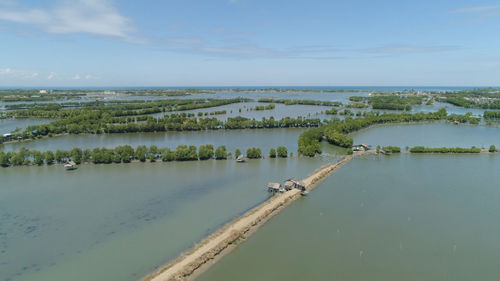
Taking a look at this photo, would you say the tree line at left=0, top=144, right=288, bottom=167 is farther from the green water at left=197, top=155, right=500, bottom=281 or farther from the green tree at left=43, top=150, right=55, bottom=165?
the green water at left=197, top=155, right=500, bottom=281

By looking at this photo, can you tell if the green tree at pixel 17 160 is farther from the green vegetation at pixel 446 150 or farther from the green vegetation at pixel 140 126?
the green vegetation at pixel 446 150

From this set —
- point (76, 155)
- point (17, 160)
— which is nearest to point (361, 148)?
point (76, 155)

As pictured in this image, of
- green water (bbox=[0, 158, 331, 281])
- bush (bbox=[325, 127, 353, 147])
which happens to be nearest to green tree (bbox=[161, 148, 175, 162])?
green water (bbox=[0, 158, 331, 281])

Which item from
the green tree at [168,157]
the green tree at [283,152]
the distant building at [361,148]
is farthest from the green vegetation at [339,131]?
the green tree at [168,157]

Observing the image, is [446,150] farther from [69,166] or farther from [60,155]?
[60,155]

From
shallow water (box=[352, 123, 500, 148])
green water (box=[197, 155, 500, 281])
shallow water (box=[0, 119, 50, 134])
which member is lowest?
green water (box=[197, 155, 500, 281])

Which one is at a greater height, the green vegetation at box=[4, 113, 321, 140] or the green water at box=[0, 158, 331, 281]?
the green vegetation at box=[4, 113, 321, 140]
